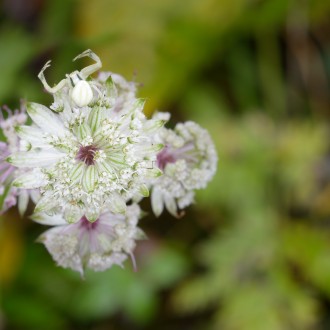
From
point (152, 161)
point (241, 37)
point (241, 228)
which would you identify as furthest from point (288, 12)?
point (152, 161)

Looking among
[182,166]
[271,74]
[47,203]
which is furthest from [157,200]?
[271,74]

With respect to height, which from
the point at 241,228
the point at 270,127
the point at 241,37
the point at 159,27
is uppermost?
the point at 159,27

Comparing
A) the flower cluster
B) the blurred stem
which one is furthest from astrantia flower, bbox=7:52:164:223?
the blurred stem

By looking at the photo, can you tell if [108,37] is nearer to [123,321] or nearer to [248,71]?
[248,71]

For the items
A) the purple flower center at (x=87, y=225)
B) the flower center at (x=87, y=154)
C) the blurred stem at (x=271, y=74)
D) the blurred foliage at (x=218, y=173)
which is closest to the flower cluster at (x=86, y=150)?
the flower center at (x=87, y=154)

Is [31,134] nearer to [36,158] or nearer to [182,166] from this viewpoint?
[36,158]
